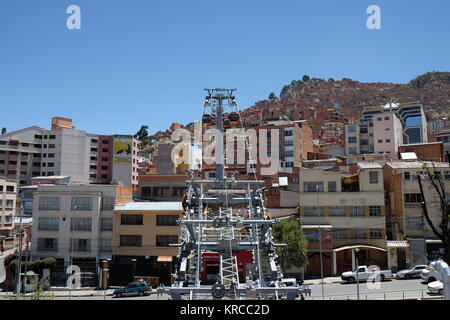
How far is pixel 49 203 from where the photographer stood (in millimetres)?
51406

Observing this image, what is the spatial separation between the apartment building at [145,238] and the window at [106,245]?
0.80m

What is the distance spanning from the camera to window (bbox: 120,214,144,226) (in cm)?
4969

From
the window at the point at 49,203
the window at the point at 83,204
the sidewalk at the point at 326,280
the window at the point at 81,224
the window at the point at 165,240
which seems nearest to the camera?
the sidewalk at the point at 326,280

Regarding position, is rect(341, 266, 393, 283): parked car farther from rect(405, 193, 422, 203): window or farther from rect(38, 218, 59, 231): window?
rect(38, 218, 59, 231): window

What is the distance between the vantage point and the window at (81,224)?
50.1 m

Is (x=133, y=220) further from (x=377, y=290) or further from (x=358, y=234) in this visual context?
(x=377, y=290)

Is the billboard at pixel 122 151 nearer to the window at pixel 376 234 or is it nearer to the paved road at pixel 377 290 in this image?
the window at pixel 376 234

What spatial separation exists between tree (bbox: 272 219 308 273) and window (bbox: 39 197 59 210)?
26.0m

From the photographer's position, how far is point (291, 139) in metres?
98.0

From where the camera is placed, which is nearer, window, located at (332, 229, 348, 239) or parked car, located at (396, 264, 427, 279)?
parked car, located at (396, 264, 427, 279)

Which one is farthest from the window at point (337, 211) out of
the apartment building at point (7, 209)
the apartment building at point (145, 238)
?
the apartment building at point (7, 209)

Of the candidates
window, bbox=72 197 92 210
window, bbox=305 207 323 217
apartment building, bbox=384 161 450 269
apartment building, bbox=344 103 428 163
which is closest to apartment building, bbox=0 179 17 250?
window, bbox=72 197 92 210

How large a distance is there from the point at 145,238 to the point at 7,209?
110ft
